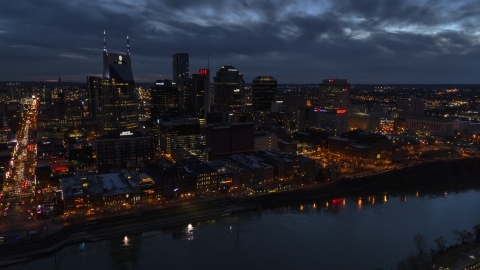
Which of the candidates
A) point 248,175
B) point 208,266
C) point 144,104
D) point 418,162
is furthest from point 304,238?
point 144,104

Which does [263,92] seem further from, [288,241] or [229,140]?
[288,241]

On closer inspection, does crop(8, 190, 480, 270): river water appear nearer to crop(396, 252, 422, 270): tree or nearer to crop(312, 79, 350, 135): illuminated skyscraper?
crop(396, 252, 422, 270): tree

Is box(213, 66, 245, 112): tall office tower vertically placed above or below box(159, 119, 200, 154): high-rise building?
above

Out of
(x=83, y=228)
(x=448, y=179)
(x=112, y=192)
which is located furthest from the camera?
(x=448, y=179)

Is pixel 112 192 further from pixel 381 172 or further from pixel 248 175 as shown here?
pixel 381 172

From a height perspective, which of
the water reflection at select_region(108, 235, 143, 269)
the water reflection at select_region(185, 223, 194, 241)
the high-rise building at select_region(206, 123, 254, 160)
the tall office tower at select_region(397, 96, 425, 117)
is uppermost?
the tall office tower at select_region(397, 96, 425, 117)

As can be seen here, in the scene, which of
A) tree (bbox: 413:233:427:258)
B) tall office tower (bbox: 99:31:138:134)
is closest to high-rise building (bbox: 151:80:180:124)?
tall office tower (bbox: 99:31:138:134)

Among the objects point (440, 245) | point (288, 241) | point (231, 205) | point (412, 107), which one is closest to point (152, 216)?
point (231, 205)
